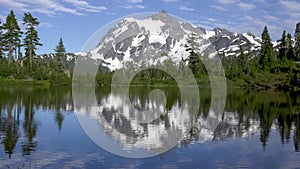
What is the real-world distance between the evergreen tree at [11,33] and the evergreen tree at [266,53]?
45.9 meters

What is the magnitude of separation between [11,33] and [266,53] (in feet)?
162

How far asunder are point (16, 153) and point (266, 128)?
40.4 feet

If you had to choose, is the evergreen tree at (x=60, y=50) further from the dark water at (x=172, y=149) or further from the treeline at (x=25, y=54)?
the dark water at (x=172, y=149)

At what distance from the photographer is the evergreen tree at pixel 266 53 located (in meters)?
77.6

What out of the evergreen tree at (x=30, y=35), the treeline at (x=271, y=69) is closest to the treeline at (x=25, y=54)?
the evergreen tree at (x=30, y=35)

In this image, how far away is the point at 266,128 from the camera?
20047mm

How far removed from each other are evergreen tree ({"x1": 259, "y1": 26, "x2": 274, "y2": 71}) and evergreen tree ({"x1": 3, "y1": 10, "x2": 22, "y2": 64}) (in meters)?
45.9

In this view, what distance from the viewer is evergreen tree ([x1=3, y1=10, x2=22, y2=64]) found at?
2761 inches

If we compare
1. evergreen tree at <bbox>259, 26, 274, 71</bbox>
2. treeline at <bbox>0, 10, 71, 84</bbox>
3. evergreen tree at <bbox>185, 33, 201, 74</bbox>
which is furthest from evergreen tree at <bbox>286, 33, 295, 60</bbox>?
treeline at <bbox>0, 10, 71, 84</bbox>

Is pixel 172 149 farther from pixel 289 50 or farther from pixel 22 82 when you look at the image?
pixel 289 50

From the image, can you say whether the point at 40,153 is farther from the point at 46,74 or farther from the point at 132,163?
the point at 46,74

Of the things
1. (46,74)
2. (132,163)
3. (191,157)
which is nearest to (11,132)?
(132,163)

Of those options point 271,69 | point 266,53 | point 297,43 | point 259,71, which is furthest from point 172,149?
point 297,43

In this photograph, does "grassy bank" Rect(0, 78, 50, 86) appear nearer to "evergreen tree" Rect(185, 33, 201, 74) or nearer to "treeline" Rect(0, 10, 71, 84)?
"treeline" Rect(0, 10, 71, 84)
